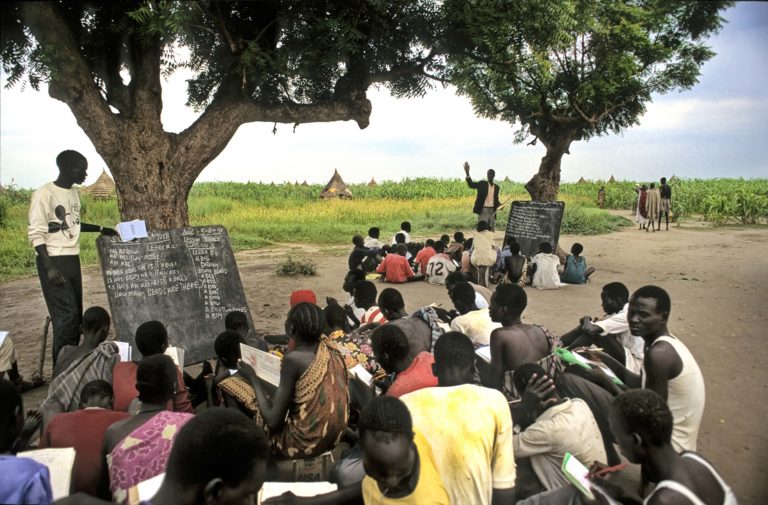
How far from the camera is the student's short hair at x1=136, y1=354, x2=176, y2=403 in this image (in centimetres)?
270

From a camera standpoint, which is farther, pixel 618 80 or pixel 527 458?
pixel 618 80

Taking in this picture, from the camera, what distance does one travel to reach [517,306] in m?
3.90

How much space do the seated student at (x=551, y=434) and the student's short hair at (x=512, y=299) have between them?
36.1 inches

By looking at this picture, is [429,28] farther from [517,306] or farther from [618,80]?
[618,80]

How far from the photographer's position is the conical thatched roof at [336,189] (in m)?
31.5

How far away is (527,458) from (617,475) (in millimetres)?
748

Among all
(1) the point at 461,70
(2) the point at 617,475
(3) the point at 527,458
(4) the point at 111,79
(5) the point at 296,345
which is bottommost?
(2) the point at 617,475

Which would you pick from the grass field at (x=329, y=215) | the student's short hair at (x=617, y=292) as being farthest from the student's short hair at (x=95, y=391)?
the grass field at (x=329, y=215)

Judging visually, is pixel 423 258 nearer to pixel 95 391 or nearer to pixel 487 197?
pixel 487 197

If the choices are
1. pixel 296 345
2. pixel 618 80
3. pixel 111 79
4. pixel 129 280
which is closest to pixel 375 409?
pixel 296 345

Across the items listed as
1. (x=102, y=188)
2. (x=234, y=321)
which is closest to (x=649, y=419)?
(x=234, y=321)

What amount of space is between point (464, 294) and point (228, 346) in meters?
2.25

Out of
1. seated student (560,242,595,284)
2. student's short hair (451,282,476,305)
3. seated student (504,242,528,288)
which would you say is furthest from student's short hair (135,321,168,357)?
seated student (560,242,595,284)

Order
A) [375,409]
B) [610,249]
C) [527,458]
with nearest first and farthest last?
[375,409] → [527,458] → [610,249]
